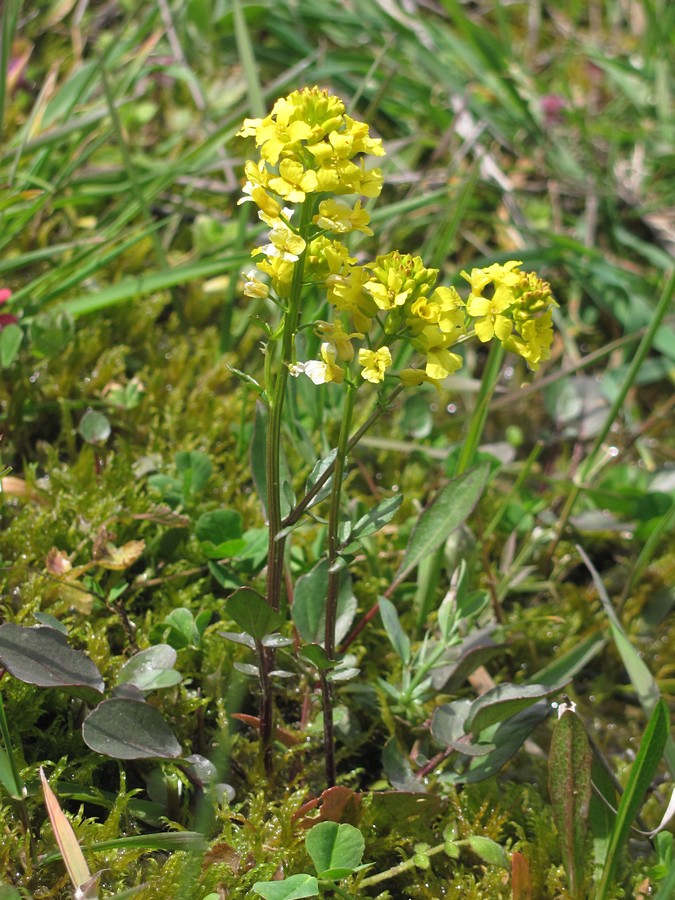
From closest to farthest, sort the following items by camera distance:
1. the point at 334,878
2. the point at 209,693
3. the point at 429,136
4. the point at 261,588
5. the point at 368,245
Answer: the point at 334,878 → the point at 209,693 → the point at 261,588 → the point at 368,245 → the point at 429,136

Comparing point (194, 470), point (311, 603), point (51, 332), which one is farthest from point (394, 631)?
point (51, 332)

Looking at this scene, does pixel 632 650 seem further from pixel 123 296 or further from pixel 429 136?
pixel 429 136

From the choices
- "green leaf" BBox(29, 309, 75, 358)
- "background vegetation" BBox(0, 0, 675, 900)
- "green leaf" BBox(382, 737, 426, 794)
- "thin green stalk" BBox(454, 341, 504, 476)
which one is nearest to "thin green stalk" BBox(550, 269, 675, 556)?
"background vegetation" BBox(0, 0, 675, 900)

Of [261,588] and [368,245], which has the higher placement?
[368,245]

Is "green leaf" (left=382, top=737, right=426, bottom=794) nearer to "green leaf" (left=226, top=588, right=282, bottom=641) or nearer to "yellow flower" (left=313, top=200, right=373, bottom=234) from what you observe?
"green leaf" (left=226, top=588, right=282, bottom=641)

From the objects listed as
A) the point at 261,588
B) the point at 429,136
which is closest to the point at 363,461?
the point at 261,588
